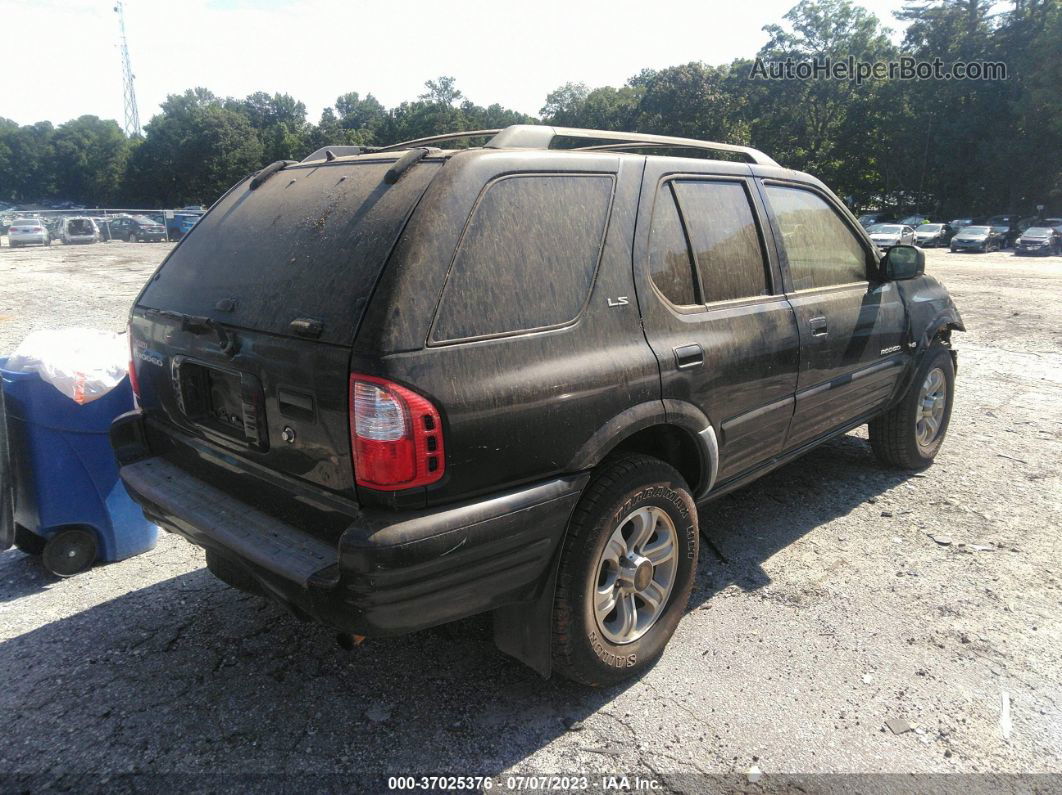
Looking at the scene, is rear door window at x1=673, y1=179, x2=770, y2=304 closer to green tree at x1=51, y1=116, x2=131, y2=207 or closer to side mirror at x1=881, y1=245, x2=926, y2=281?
side mirror at x1=881, y1=245, x2=926, y2=281

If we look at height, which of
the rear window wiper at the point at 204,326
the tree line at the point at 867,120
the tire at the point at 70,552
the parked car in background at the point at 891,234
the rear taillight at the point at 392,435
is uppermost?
the tree line at the point at 867,120

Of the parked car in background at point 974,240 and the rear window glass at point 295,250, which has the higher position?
the rear window glass at point 295,250

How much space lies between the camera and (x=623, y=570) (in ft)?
8.84

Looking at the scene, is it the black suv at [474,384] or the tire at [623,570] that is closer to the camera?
the black suv at [474,384]

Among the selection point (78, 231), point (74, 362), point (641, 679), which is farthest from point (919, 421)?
point (78, 231)

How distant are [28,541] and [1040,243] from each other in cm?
3650

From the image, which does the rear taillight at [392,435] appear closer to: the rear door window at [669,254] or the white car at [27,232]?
the rear door window at [669,254]

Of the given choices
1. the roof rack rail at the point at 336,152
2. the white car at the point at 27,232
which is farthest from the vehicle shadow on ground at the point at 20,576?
the white car at the point at 27,232

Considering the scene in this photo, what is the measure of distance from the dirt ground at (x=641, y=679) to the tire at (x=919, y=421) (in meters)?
0.59

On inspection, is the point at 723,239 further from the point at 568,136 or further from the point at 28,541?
the point at 28,541

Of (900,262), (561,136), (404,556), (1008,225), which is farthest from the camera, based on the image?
(1008,225)

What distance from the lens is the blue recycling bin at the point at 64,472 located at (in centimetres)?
335

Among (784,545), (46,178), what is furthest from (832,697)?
(46,178)

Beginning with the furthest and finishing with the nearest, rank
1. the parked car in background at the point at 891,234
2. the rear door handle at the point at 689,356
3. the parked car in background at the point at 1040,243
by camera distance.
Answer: the parked car in background at the point at 891,234 < the parked car in background at the point at 1040,243 < the rear door handle at the point at 689,356
